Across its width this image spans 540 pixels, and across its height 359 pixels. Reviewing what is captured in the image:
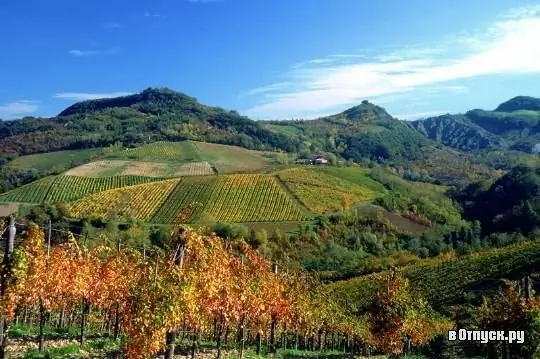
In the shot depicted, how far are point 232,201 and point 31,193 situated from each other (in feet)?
170

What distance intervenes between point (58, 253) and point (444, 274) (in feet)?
190

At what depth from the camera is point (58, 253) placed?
31453 mm

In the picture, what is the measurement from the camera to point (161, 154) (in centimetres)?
18638

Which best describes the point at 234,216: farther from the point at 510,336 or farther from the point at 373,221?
the point at 510,336

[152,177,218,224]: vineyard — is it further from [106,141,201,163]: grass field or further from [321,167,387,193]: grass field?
[321,167,387,193]: grass field

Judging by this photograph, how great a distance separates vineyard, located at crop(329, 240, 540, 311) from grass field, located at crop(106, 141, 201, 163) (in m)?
106

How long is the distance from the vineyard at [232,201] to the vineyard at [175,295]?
67.3 metres

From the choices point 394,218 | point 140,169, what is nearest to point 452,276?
point 394,218

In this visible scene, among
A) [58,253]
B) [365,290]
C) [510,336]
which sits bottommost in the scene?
[365,290]

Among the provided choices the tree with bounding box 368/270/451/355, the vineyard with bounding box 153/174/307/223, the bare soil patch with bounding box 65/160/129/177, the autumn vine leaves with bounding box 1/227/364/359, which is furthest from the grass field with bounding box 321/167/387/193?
the tree with bounding box 368/270/451/355

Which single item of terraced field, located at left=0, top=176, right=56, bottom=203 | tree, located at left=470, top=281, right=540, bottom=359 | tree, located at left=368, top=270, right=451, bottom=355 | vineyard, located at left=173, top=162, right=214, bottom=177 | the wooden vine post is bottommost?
tree, located at left=368, top=270, right=451, bottom=355

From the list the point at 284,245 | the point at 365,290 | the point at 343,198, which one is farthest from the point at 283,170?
the point at 365,290

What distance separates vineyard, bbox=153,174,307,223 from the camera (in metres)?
122

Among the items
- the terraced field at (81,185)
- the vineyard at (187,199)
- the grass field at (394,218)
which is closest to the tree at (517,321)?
the vineyard at (187,199)
